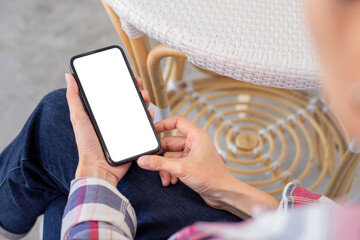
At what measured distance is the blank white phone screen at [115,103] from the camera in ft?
1.91

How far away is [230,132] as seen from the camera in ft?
2.89

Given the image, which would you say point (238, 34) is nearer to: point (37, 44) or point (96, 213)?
point (96, 213)

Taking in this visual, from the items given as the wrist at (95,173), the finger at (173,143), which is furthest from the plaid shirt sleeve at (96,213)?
the finger at (173,143)

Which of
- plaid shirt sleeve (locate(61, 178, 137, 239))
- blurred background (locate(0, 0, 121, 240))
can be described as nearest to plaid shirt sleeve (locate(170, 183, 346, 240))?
plaid shirt sleeve (locate(61, 178, 137, 239))

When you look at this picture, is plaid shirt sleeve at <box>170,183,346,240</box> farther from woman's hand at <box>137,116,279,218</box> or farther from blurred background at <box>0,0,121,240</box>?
blurred background at <box>0,0,121,240</box>

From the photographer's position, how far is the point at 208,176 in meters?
0.53

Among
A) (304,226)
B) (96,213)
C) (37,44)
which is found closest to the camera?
(304,226)

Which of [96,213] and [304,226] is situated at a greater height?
[304,226]

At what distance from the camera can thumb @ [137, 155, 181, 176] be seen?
52 cm

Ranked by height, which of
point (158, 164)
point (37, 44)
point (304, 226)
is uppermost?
point (304, 226)

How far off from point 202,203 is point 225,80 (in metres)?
0.37

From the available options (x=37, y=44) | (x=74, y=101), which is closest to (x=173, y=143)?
(x=74, y=101)

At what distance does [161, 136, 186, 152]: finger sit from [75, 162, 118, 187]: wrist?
98 mm

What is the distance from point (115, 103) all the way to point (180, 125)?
4.0 inches
